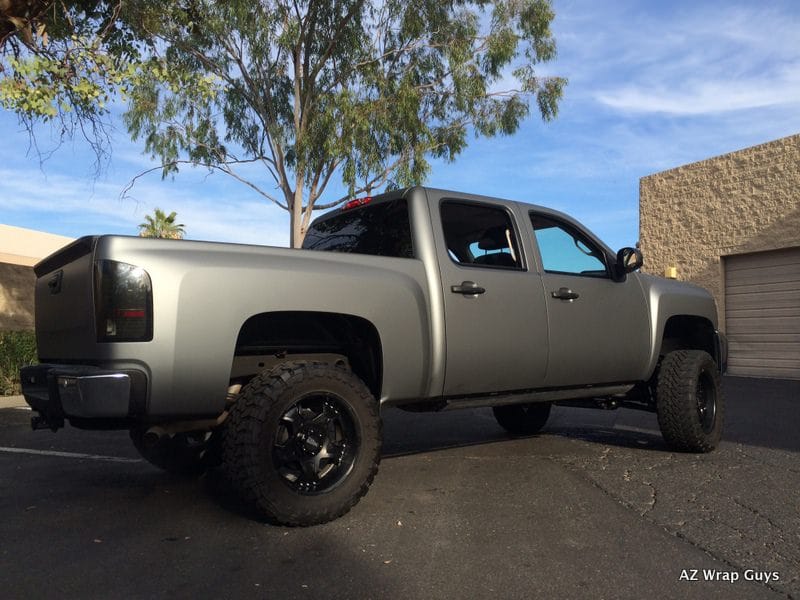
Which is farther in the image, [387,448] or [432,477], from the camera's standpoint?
[387,448]

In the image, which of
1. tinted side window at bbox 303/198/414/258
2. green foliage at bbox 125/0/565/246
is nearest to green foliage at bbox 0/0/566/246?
green foliage at bbox 125/0/565/246

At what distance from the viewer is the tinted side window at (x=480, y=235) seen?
463 cm

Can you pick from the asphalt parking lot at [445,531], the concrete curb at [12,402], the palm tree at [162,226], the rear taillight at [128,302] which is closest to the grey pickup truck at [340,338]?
the rear taillight at [128,302]

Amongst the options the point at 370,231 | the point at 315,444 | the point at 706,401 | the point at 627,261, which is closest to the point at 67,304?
the point at 315,444

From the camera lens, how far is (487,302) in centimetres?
442

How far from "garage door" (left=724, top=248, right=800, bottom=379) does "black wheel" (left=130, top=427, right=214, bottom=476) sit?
13.8 m

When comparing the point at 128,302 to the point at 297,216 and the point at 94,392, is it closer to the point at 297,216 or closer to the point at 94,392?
the point at 94,392

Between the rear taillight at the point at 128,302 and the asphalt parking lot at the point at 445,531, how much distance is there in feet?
3.56

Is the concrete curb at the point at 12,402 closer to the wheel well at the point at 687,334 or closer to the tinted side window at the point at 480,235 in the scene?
the tinted side window at the point at 480,235

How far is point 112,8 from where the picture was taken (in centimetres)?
995

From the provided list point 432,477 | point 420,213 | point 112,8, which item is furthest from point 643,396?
point 112,8

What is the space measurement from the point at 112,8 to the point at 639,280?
8.83 meters

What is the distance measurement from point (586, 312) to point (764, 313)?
1189 cm

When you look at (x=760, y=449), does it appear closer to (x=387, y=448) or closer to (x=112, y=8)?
(x=387, y=448)
